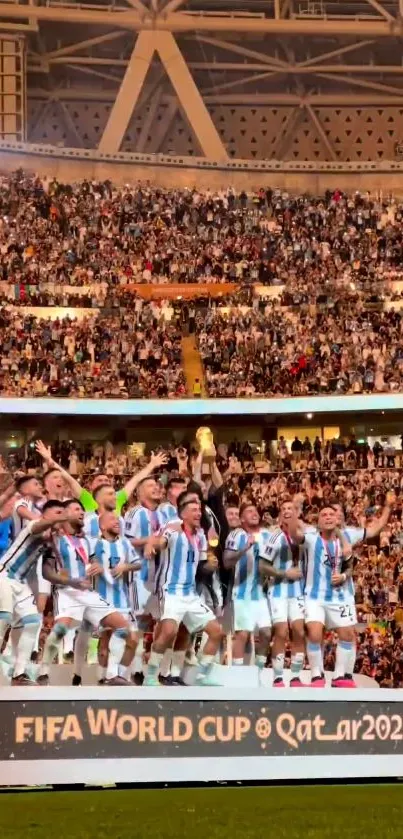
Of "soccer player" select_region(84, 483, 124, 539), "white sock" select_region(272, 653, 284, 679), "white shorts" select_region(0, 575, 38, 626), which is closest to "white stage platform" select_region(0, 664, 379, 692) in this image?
"white sock" select_region(272, 653, 284, 679)

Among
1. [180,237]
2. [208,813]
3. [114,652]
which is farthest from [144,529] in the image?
A: [180,237]

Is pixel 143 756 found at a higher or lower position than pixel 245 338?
lower

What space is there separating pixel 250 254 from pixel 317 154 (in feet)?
32.8

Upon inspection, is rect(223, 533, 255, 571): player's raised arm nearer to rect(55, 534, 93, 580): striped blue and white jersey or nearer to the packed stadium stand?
the packed stadium stand

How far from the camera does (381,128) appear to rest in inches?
1909

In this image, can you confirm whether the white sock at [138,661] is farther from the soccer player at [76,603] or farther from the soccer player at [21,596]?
the soccer player at [21,596]

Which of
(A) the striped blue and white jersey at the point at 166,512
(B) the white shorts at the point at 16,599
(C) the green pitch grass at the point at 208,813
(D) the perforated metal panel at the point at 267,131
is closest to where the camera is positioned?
(C) the green pitch grass at the point at 208,813

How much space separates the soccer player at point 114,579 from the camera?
14.3 m

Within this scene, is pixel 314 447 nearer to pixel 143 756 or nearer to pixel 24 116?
pixel 24 116

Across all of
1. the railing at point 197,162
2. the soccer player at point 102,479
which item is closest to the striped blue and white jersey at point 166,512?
the soccer player at point 102,479

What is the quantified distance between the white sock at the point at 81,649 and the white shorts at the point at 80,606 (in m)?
0.43

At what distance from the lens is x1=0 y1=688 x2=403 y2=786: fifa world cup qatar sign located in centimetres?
1373

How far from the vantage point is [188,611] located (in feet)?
46.8

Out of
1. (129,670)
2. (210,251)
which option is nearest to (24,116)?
(210,251)
